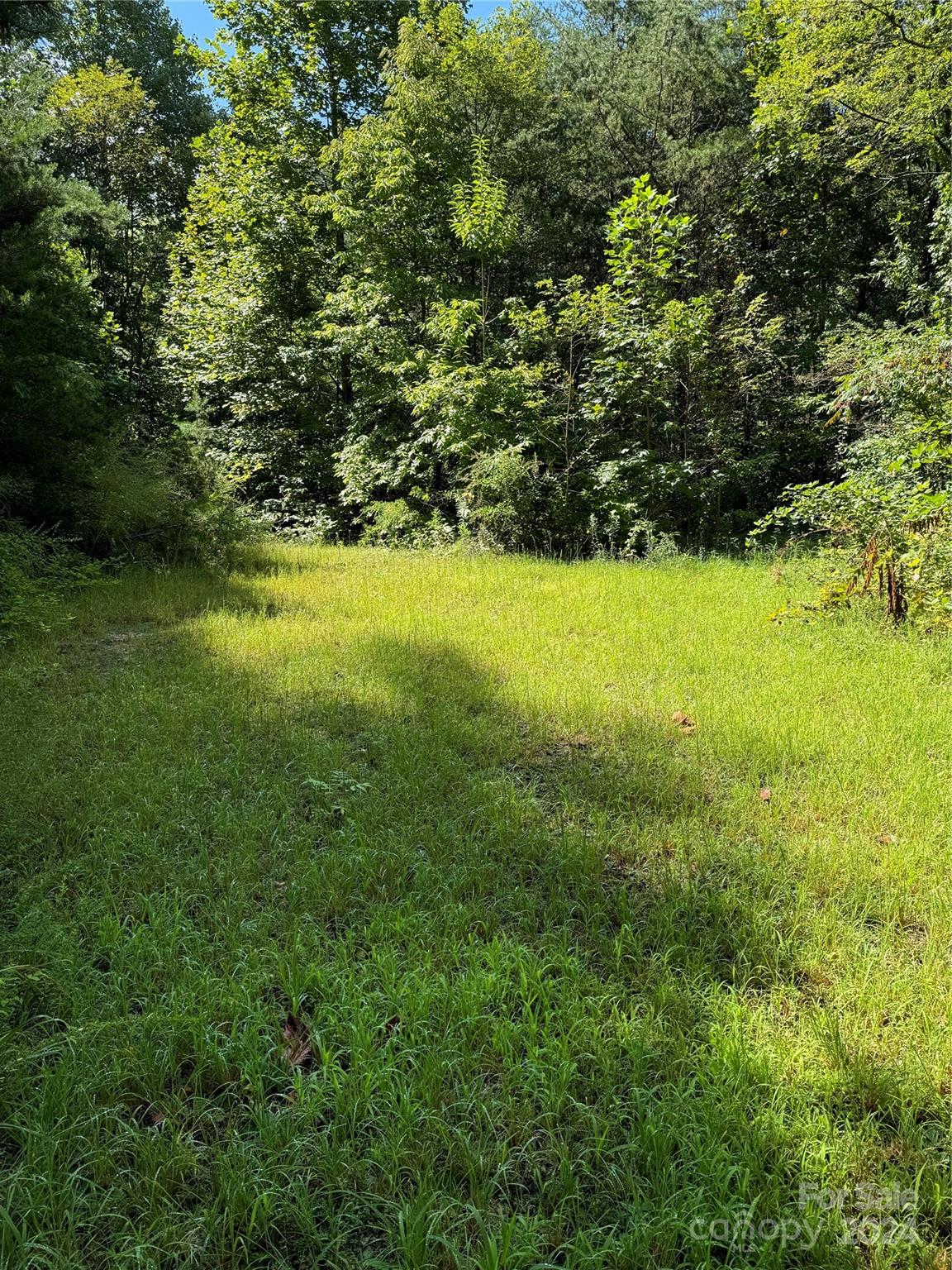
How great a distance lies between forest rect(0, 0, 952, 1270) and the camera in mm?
1661

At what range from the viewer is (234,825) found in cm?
315

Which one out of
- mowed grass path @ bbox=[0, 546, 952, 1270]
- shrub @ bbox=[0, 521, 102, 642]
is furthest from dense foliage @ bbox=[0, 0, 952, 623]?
mowed grass path @ bbox=[0, 546, 952, 1270]

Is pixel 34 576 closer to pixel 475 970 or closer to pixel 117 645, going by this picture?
pixel 117 645

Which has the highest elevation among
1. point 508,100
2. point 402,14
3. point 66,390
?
point 402,14

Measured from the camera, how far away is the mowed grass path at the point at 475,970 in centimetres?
154

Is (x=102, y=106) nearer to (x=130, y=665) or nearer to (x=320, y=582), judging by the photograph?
(x=320, y=582)

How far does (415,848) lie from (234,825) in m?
0.87

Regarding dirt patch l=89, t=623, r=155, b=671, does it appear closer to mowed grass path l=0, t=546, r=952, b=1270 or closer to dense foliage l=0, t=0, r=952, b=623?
mowed grass path l=0, t=546, r=952, b=1270

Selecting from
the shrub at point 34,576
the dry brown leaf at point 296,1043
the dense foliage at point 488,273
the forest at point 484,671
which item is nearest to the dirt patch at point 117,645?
the forest at point 484,671

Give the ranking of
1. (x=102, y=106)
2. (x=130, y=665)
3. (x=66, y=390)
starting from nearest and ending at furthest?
(x=130, y=665), (x=66, y=390), (x=102, y=106)

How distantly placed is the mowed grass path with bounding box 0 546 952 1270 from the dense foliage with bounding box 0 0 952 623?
12.8 feet

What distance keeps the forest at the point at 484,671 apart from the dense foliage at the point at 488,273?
0.35ft

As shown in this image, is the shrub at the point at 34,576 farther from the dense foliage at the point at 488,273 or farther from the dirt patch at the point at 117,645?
the dense foliage at the point at 488,273

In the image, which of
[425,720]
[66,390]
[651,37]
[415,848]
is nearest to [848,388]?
[425,720]
